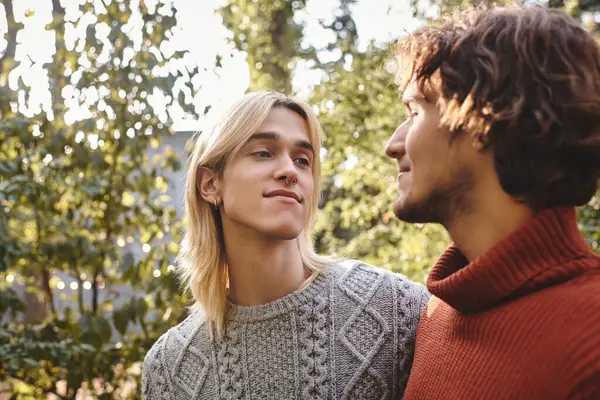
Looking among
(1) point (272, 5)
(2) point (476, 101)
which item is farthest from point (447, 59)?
(1) point (272, 5)

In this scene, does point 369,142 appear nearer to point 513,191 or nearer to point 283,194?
point 283,194

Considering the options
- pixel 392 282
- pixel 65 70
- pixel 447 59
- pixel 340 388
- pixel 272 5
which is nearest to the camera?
pixel 447 59

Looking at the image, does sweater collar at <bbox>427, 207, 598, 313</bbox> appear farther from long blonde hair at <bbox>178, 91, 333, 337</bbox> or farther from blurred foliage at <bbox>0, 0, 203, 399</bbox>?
blurred foliage at <bbox>0, 0, 203, 399</bbox>

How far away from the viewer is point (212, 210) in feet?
7.41

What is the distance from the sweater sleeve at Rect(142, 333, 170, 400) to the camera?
2.11m

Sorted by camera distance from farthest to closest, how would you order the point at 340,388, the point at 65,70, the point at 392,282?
the point at 65,70, the point at 392,282, the point at 340,388

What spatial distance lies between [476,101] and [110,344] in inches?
97.3

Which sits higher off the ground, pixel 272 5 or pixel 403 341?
pixel 272 5

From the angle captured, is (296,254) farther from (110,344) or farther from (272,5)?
(272,5)

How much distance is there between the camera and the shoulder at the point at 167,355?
2.12 m

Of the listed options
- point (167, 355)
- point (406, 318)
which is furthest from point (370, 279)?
point (167, 355)

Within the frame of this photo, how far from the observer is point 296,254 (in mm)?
2166

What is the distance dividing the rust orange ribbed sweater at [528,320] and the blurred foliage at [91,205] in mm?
1943

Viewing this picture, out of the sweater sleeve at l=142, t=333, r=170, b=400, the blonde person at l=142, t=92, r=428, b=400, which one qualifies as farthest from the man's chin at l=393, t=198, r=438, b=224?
the sweater sleeve at l=142, t=333, r=170, b=400
